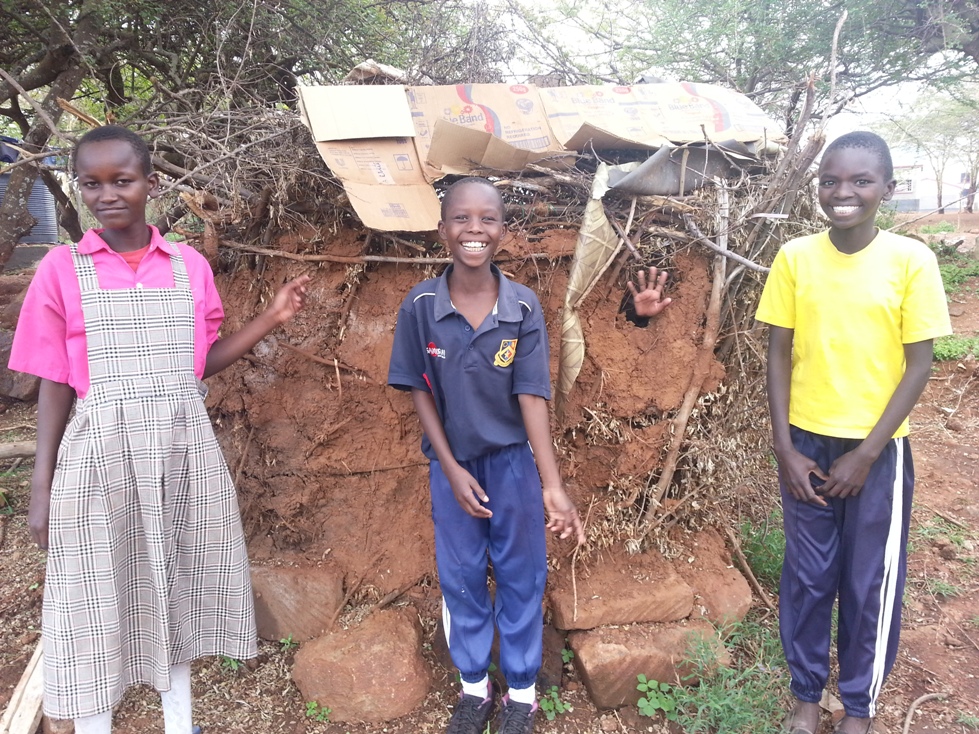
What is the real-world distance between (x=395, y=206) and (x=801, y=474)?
1607 millimetres

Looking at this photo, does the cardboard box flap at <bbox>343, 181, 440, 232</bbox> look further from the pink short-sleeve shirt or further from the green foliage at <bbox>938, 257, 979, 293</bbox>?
the green foliage at <bbox>938, 257, 979, 293</bbox>

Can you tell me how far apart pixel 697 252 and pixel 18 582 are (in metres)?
3.60

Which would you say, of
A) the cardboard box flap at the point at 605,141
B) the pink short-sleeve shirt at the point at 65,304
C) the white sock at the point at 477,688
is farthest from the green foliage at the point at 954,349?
the pink short-sleeve shirt at the point at 65,304

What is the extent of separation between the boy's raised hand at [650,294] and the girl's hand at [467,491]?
3.35 ft

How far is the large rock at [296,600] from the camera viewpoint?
266 cm

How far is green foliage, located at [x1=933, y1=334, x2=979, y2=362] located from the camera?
631 cm

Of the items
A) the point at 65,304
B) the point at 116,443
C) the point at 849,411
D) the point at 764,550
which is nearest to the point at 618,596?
the point at 764,550

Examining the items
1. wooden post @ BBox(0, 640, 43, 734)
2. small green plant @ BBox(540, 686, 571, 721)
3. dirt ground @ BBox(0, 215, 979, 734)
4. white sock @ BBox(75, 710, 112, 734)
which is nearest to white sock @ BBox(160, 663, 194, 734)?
white sock @ BBox(75, 710, 112, 734)

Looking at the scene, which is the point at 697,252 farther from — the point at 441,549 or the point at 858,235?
the point at 441,549

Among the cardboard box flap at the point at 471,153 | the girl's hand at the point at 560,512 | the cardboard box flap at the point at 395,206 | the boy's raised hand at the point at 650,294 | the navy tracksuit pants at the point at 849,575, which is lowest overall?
the navy tracksuit pants at the point at 849,575

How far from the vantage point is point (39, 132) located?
4578 millimetres

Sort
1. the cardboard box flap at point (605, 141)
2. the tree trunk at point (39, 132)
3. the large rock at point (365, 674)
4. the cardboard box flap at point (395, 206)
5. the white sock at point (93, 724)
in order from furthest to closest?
the tree trunk at point (39, 132) → the cardboard box flap at point (605, 141) → the large rock at point (365, 674) → the cardboard box flap at point (395, 206) → the white sock at point (93, 724)

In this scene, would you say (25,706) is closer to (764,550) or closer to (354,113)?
(354,113)

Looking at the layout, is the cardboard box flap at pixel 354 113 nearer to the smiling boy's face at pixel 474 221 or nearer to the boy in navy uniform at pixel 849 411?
the smiling boy's face at pixel 474 221
